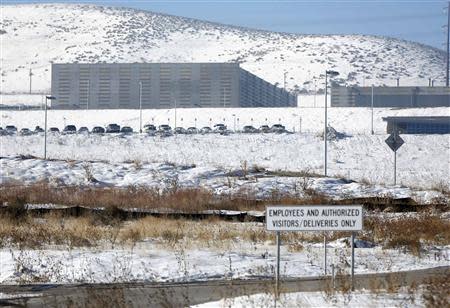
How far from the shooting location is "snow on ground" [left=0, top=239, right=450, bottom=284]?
13961mm

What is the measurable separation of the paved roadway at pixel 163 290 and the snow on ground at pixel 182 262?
0.50 m

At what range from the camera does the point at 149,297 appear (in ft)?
38.9

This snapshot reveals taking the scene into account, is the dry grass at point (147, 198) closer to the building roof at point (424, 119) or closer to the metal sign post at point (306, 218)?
the metal sign post at point (306, 218)

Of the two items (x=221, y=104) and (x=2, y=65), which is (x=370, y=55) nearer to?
(x=2, y=65)

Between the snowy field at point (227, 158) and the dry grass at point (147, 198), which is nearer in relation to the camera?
the dry grass at point (147, 198)

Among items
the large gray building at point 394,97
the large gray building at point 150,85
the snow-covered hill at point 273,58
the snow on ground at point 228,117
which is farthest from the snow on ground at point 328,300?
the snow-covered hill at point 273,58

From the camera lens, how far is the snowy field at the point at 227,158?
36406mm

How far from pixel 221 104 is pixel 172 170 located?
6771 cm

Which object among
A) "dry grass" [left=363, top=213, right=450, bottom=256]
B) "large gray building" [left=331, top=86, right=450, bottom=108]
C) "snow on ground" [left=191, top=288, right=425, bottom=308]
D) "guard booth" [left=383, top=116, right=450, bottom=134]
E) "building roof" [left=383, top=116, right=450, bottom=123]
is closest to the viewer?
"snow on ground" [left=191, top=288, right=425, bottom=308]

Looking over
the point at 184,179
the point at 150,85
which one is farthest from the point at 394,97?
the point at 184,179

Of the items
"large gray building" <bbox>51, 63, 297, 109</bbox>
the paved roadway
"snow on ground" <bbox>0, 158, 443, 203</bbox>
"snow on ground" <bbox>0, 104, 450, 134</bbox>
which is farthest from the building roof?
the paved roadway

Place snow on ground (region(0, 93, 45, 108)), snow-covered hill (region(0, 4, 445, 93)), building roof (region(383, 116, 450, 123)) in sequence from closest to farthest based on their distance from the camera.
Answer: building roof (region(383, 116, 450, 123)) < snow on ground (region(0, 93, 45, 108)) < snow-covered hill (region(0, 4, 445, 93))

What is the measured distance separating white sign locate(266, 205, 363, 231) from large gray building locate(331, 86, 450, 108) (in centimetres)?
9376

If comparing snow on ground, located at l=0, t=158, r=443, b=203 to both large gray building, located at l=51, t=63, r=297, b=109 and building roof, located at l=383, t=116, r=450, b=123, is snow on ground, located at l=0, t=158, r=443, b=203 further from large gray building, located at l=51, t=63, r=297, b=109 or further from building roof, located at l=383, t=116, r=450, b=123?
large gray building, located at l=51, t=63, r=297, b=109
